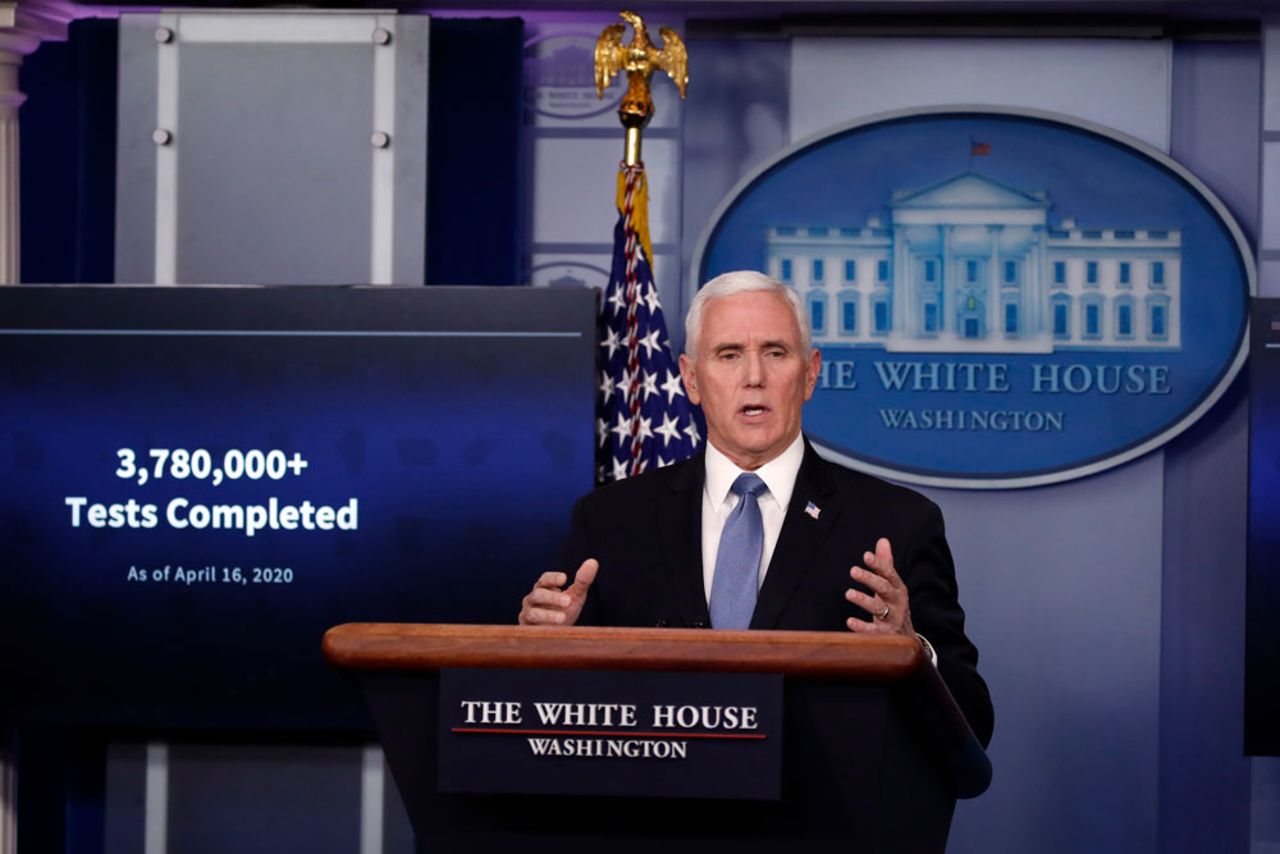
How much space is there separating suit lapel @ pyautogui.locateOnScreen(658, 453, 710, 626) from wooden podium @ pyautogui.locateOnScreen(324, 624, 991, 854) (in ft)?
1.77

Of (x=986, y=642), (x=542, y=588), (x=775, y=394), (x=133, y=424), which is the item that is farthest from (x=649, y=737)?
(x=986, y=642)

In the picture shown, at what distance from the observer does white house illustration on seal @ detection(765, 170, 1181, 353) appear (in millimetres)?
4121

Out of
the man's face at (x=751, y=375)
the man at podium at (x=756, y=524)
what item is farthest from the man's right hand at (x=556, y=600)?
the man's face at (x=751, y=375)

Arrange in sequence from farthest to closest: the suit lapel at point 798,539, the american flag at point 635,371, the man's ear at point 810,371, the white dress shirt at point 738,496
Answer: the american flag at point 635,371
the man's ear at point 810,371
the white dress shirt at point 738,496
the suit lapel at point 798,539

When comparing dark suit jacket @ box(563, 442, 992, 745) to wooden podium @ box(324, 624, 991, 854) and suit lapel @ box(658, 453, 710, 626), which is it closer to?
suit lapel @ box(658, 453, 710, 626)

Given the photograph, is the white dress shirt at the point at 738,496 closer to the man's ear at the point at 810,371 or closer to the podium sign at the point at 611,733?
the man's ear at the point at 810,371

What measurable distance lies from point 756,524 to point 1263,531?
207 centimetres

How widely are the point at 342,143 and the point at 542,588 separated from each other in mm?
2664

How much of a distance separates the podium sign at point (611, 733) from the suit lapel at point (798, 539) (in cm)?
55

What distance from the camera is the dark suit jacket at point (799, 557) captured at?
191 cm

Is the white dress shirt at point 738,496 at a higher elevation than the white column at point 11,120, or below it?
below

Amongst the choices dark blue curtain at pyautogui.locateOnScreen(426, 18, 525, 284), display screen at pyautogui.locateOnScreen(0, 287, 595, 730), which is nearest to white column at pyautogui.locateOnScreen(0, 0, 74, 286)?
display screen at pyautogui.locateOnScreen(0, 287, 595, 730)

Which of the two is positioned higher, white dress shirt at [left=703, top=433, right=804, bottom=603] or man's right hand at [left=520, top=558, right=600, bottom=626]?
white dress shirt at [left=703, top=433, right=804, bottom=603]

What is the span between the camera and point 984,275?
415cm
